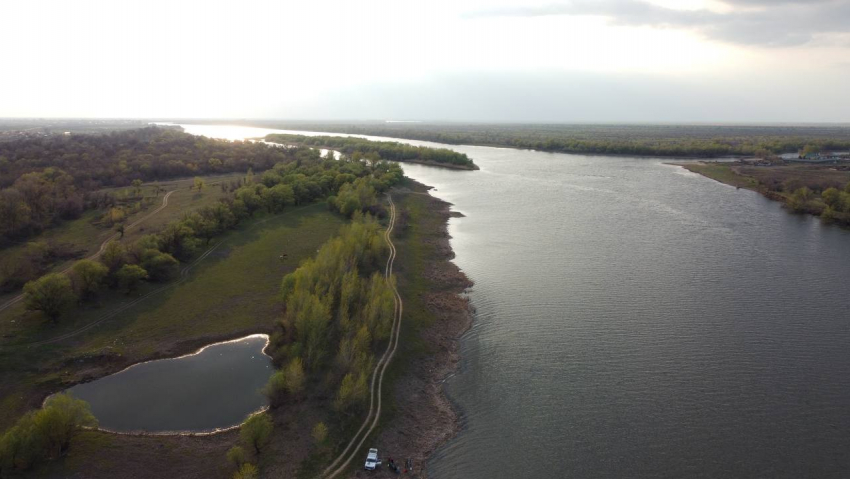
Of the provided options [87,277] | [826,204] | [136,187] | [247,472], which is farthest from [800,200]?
[136,187]

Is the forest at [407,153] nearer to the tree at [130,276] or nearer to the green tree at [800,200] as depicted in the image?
the green tree at [800,200]

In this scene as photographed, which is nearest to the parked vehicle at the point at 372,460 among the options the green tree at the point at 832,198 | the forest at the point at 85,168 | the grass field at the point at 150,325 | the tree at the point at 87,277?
the grass field at the point at 150,325

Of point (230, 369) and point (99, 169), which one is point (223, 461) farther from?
point (99, 169)

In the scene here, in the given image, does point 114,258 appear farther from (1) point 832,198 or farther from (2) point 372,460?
(1) point 832,198

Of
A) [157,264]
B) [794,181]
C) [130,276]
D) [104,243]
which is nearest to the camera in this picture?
[130,276]

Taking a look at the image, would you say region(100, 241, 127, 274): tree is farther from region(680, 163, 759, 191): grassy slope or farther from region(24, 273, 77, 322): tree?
region(680, 163, 759, 191): grassy slope

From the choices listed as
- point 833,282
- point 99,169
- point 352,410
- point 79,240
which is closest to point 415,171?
point 99,169
